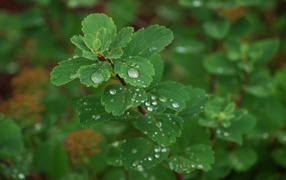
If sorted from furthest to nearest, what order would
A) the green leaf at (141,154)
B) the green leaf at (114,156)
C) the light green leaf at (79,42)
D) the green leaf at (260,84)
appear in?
the green leaf at (260,84)
the green leaf at (114,156)
the green leaf at (141,154)
the light green leaf at (79,42)

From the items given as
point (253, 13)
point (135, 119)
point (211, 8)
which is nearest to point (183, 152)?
point (135, 119)

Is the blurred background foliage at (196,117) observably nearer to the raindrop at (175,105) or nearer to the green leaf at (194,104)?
the green leaf at (194,104)

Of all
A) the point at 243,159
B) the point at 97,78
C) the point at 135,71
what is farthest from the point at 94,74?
the point at 243,159

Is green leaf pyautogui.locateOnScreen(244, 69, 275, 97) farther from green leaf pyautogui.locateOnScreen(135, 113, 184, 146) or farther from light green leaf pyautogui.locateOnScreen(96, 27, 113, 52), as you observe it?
light green leaf pyautogui.locateOnScreen(96, 27, 113, 52)

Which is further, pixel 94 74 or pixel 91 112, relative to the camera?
pixel 91 112

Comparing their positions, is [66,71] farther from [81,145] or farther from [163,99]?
[81,145]

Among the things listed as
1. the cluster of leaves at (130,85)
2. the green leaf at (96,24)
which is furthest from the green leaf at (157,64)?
the green leaf at (96,24)

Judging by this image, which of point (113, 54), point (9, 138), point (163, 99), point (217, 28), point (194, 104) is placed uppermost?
point (113, 54)
